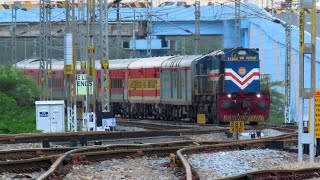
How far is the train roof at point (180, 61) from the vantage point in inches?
1597

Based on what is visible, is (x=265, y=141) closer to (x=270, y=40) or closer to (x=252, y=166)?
(x=252, y=166)

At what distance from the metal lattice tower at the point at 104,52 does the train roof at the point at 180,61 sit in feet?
11.6

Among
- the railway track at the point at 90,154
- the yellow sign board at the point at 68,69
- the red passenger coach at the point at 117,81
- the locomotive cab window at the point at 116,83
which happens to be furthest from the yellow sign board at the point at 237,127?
the locomotive cab window at the point at 116,83

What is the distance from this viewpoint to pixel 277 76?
70688 mm

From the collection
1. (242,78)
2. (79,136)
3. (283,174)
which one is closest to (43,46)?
(242,78)

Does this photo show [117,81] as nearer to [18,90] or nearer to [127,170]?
[18,90]

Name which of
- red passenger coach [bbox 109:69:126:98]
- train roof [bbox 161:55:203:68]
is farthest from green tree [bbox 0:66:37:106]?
train roof [bbox 161:55:203:68]

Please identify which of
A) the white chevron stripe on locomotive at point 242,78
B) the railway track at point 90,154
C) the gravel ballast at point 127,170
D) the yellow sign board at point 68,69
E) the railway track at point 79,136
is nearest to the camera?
the gravel ballast at point 127,170

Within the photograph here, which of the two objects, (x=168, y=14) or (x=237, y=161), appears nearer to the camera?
(x=237, y=161)

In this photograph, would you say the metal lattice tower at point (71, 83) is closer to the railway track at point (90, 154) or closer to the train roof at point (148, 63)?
the train roof at point (148, 63)

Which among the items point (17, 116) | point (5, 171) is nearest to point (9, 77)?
point (17, 116)

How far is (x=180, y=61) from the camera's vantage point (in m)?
42.1

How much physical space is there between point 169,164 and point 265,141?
617 centimetres

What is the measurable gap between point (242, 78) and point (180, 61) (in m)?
5.25
